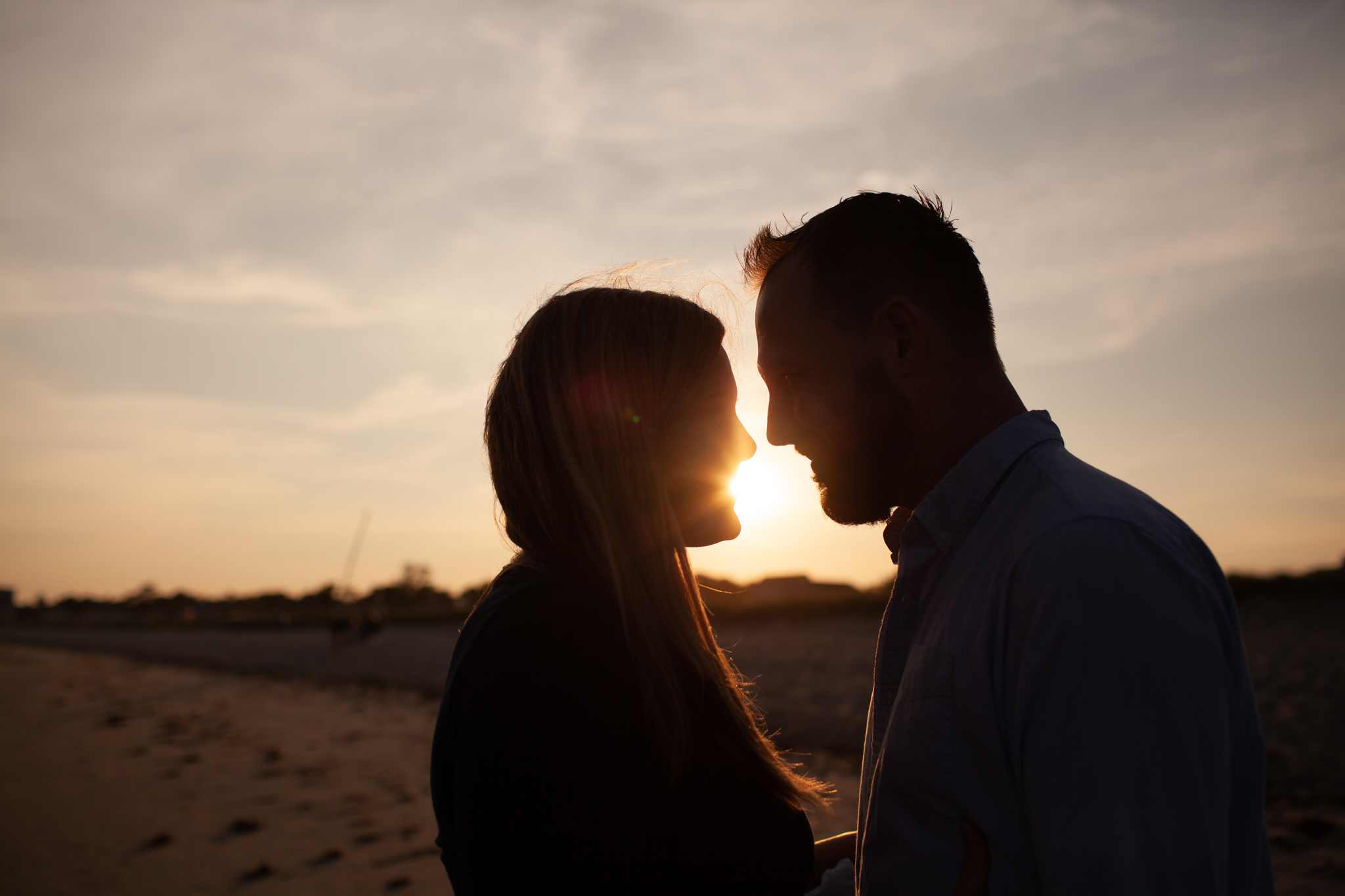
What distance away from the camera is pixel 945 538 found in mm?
1938

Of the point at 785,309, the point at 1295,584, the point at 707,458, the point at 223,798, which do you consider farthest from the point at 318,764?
the point at 1295,584

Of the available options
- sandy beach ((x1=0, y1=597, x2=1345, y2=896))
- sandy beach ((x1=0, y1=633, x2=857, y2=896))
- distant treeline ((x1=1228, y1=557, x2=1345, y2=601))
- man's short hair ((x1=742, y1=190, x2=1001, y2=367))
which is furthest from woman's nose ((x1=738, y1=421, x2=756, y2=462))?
distant treeline ((x1=1228, y1=557, x2=1345, y2=601))

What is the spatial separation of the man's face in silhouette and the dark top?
0.88 m

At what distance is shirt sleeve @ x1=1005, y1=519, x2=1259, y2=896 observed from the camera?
128cm

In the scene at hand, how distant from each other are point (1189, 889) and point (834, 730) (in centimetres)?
1036

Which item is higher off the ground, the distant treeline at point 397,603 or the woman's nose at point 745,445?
the woman's nose at point 745,445

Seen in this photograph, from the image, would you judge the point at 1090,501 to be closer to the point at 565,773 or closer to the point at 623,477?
the point at 623,477

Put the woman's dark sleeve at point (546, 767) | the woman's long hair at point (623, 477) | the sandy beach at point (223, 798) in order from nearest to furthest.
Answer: the woman's dark sleeve at point (546, 767)
the woman's long hair at point (623, 477)
the sandy beach at point (223, 798)

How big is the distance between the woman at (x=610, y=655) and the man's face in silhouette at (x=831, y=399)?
0.74 ft

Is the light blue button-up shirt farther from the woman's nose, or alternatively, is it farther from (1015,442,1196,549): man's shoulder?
the woman's nose

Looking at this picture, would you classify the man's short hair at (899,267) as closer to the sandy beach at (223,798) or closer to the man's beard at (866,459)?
the man's beard at (866,459)

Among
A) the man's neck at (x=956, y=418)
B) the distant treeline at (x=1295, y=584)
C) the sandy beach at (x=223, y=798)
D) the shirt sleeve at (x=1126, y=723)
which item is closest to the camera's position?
the shirt sleeve at (x=1126, y=723)

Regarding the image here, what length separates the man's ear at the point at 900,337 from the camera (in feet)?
6.98

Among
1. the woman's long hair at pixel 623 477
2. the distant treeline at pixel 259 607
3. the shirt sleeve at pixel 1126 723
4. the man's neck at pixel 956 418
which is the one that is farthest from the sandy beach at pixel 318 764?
the distant treeline at pixel 259 607
